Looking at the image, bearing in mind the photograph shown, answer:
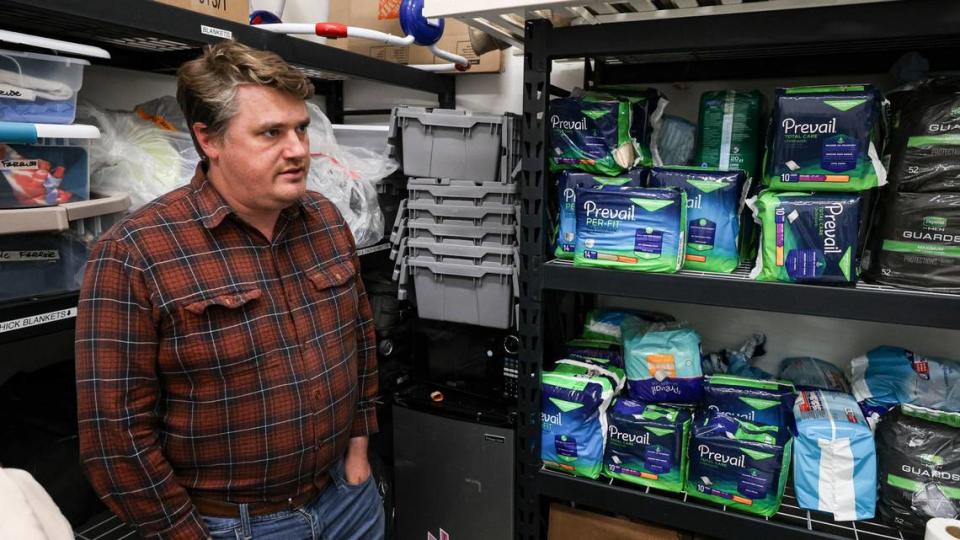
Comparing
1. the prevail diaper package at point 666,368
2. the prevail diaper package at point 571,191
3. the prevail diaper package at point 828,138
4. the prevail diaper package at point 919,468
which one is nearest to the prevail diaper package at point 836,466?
the prevail diaper package at point 919,468

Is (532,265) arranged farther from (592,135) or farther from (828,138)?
(828,138)

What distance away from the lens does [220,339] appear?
3.65 ft

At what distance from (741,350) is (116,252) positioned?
1639mm

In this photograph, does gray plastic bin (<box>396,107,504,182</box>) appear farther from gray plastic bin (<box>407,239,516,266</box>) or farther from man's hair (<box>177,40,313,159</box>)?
man's hair (<box>177,40,313,159</box>)

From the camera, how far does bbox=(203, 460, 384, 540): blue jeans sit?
1.18 meters

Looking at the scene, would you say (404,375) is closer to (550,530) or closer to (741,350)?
(550,530)

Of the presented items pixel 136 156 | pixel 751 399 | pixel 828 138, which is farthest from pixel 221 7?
pixel 751 399

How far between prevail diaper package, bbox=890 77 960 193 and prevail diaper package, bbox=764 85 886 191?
43 millimetres

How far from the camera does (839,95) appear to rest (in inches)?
47.6

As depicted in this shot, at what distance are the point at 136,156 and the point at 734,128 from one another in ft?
4.73

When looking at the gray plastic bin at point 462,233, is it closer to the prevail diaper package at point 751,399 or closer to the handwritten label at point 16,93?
the prevail diaper package at point 751,399

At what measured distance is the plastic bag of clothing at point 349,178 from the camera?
70.8 inches

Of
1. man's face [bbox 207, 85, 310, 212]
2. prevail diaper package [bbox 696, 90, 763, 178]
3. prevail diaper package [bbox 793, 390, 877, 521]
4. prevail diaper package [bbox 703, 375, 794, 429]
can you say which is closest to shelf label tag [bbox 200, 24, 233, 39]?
man's face [bbox 207, 85, 310, 212]

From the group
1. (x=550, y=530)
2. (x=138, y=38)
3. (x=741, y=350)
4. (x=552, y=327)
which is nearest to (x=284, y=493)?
(x=550, y=530)
